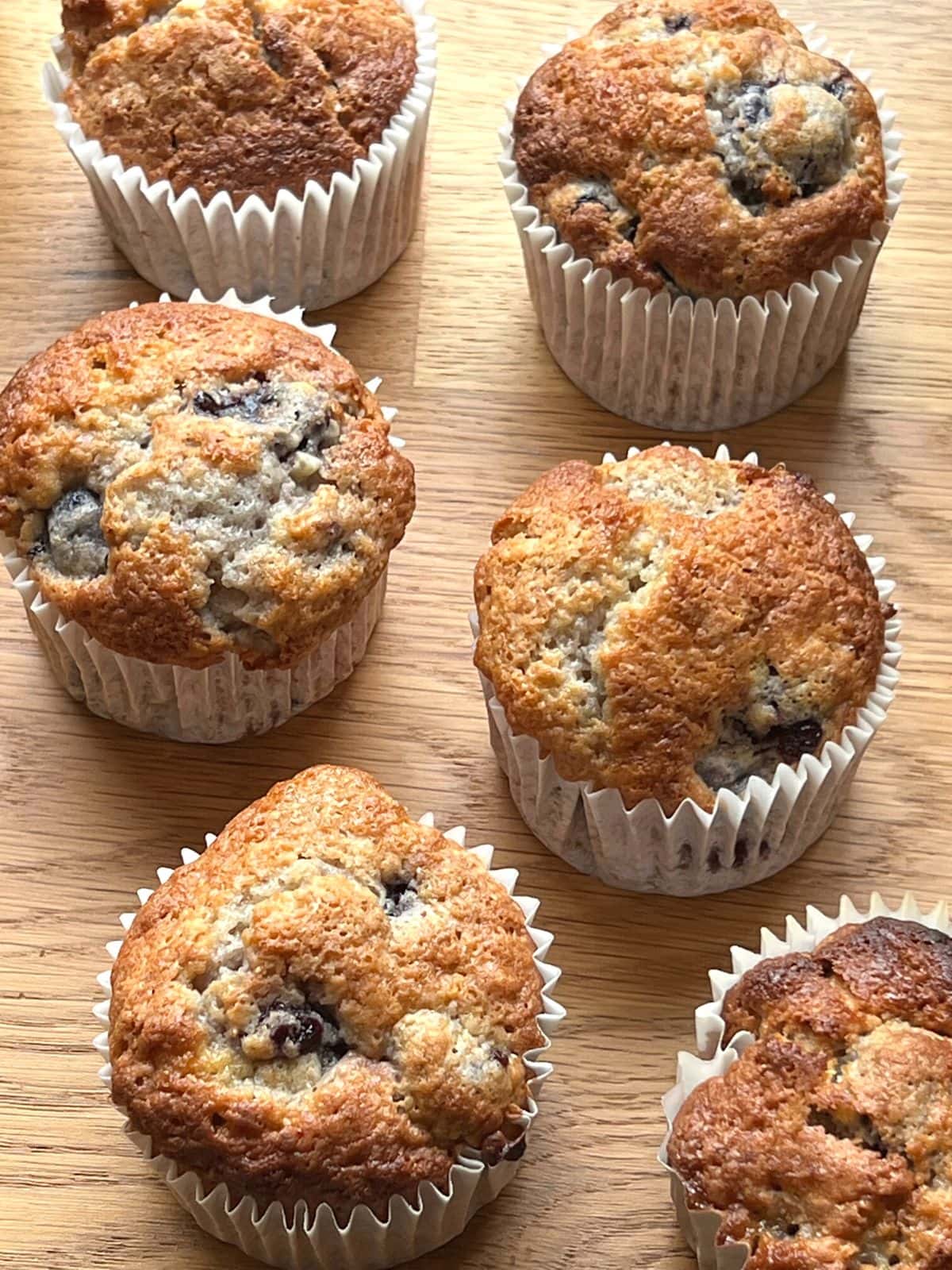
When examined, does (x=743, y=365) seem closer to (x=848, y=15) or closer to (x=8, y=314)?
(x=848, y=15)

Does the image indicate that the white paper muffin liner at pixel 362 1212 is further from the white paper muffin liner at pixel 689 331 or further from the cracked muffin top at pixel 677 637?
the white paper muffin liner at pixel 689 331

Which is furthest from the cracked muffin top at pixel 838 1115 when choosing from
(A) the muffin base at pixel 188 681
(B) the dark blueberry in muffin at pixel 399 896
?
(A) the muffin base at pixel 188 681

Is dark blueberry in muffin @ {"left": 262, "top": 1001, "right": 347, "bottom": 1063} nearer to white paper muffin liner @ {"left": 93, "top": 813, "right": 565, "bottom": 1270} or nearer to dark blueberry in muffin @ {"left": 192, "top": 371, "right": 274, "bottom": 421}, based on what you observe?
white paper muffin liner @ {"left": 93, "top": 813, "right": 565, "bottom": 1270}

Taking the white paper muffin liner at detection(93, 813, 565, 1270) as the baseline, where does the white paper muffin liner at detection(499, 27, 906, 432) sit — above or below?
above

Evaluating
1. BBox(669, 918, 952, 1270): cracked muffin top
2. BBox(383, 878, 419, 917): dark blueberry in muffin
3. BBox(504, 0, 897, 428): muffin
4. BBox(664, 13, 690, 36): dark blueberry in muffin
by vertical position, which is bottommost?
BBox(669, 918, 952, 1270): cracked muffin top

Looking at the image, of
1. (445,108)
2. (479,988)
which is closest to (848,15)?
(445,108)

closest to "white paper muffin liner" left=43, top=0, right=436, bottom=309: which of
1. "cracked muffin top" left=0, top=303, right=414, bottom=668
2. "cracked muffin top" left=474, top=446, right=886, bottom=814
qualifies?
"cracked muffin top" left=0, top=303, right=414, bottom=668
